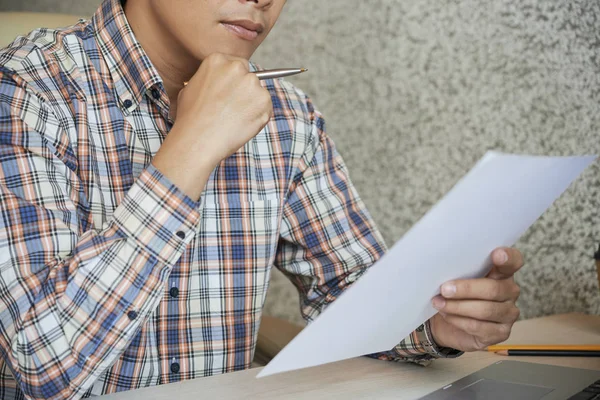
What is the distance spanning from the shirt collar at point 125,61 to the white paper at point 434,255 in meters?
0.45

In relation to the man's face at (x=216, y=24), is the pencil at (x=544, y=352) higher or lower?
lower

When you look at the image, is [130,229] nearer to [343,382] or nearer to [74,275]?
[74,275]

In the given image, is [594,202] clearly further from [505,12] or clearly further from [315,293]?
[315,293]

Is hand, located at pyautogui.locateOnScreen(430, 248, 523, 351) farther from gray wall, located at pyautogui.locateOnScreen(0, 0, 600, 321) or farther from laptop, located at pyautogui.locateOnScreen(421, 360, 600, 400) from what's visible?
gray wall, located at pyautogui.locateOnScreen(0, 0, 600, 321)

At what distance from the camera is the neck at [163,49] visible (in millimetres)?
889

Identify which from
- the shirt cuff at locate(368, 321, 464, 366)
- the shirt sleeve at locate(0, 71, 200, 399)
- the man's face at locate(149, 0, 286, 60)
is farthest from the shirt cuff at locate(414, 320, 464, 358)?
the man's face at locate(149, 0, 286, 60)

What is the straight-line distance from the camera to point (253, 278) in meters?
0.91

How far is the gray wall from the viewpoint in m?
1.04

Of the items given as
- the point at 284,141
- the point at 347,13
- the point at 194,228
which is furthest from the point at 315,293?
the point at 347,13

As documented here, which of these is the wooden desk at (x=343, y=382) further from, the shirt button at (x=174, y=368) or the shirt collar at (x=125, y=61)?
the shirt collar at (x=125, y=61)

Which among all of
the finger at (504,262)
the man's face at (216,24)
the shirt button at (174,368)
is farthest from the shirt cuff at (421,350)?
the man's face at (216,24)

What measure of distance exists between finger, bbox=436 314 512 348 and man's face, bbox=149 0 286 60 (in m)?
0.42

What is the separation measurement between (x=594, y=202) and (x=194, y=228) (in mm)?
690

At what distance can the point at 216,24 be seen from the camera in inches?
31.7
